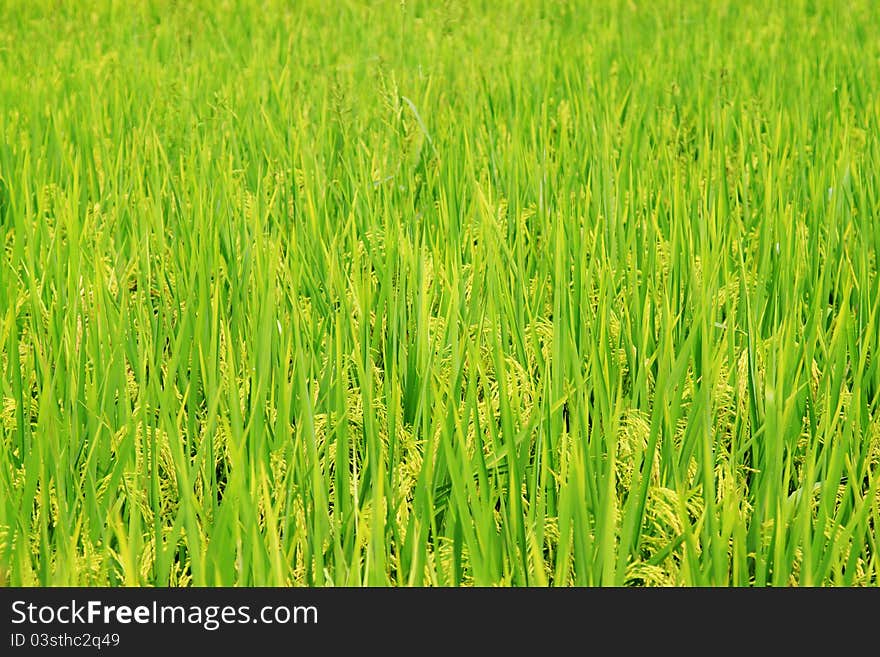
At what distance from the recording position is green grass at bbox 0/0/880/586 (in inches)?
46.4

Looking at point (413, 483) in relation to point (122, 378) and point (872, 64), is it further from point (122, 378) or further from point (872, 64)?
point (872, 64)

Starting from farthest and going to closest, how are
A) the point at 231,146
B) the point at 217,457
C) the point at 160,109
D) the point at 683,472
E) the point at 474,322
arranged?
1. the point at 160,109
2. the point at 231,146
3. the point at 474,322
4. the point at 217,457
5. the point at 683,472

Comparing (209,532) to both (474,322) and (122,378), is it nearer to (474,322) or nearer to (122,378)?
(122,378)

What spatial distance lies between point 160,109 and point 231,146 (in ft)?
1.93

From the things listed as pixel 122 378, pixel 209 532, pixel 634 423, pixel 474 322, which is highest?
pixel 474 322

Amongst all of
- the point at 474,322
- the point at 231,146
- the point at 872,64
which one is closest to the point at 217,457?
the point at 474,322

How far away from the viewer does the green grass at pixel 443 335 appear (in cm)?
118

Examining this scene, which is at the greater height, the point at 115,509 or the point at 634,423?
the point at 634,423

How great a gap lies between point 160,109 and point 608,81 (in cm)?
148

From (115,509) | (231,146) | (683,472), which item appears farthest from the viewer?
(231,146)

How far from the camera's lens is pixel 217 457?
4.91ft

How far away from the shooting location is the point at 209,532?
3.91ft

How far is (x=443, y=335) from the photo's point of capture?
1584 millimetres

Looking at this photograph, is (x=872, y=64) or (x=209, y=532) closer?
(x=209, y=532)
